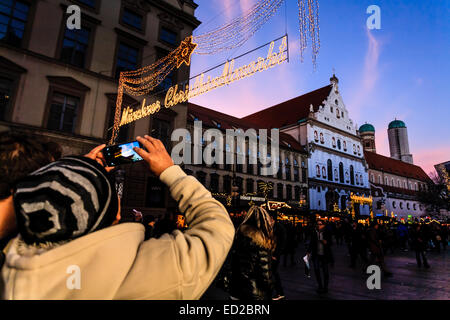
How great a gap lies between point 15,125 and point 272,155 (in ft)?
94.4

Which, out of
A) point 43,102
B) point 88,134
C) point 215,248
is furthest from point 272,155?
point 215,248

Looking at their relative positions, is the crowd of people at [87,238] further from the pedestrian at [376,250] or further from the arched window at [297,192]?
the arched window at [297,192]

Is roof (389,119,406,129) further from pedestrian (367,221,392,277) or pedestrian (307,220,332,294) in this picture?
pedestrian (307,220,332,294)

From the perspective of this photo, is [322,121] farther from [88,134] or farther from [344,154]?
[88,134]

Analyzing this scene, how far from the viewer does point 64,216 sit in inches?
33.9

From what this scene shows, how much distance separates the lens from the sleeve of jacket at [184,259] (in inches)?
35.7

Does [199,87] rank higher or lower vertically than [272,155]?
lower

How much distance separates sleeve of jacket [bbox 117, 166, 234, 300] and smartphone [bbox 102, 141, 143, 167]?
82 cm

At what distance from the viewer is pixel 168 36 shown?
19125 millimetres

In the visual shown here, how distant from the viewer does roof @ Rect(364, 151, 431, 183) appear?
59.8m

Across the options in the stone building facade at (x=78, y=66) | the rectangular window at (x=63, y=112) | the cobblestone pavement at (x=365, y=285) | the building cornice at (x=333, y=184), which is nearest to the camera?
the cobblestone pavement at (x=365, y=285)

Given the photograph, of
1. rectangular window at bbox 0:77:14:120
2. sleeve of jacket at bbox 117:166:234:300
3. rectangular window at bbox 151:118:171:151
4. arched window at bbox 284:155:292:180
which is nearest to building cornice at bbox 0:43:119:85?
rectangular window at bbox 0:77:14:120

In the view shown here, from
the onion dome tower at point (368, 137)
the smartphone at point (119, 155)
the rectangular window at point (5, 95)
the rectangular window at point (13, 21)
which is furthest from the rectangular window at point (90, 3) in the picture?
the onion dome tower at point (368, 137)

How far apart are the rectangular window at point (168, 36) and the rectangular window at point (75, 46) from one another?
16.8 ft
